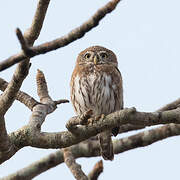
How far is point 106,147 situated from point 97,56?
4.86 ft

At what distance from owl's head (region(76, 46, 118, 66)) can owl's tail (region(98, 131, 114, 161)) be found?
1135 mm

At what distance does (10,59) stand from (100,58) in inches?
155

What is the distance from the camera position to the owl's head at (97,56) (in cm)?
652

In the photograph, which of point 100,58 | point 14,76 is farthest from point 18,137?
point 100,58

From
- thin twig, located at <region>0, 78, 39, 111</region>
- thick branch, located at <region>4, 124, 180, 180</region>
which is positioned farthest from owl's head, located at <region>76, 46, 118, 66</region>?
thin twig, located at <region>0, 78, 39, 111</region>

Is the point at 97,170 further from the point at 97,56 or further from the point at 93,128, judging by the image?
the point at 97,56

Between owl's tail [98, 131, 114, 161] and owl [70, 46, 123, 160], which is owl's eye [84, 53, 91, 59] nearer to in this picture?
owl [70, 46, 123, 160]

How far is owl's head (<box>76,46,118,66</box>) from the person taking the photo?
257 inches

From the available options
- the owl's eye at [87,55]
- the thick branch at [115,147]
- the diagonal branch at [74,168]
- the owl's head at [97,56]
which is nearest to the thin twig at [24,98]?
the diagonal branch at [74,168]

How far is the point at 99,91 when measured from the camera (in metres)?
5.77

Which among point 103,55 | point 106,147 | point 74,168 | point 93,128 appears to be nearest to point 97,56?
point 103,55

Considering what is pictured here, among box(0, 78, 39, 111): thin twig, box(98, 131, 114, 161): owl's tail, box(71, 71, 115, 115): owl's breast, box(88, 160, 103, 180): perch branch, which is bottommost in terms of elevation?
box(98, 131, 114, 161): owl's tail

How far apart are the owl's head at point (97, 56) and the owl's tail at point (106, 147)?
114cm

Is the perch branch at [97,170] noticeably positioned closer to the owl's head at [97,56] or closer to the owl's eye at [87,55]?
the owl's head at [97,56]
